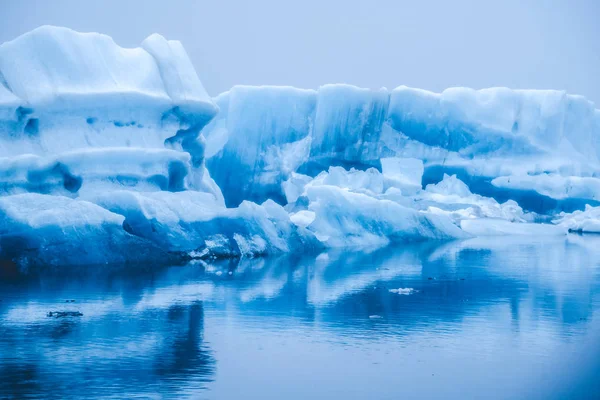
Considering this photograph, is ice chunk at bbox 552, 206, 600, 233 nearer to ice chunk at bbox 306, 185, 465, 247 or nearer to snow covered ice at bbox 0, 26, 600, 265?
snow covered ice at bbox 0, 26, 600, 265

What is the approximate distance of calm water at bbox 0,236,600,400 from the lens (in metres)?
6.79

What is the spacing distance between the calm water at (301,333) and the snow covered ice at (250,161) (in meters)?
0.97

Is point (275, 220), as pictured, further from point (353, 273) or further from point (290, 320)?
point (290, 320)

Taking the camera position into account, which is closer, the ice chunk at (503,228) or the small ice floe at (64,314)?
the small ice floe at (64,314)

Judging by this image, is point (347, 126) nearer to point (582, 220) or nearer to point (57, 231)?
point (582, 220)

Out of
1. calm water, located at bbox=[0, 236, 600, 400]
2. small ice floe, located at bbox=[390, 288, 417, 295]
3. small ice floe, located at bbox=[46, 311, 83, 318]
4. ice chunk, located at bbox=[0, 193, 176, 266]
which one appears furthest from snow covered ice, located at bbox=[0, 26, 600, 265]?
small ice floe, located at bbox=[390, 288, 417, 295]

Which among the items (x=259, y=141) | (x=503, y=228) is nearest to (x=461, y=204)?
(x=503, y=228)

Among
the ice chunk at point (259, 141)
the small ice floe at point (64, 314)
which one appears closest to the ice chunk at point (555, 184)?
the ice chunk at point (259, 141)

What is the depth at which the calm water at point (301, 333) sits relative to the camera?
267 inches

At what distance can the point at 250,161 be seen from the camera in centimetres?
2381

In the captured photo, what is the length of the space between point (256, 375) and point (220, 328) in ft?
6.59

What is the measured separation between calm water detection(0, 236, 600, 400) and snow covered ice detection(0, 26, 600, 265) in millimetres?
965

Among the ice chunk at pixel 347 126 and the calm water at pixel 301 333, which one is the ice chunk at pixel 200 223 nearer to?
the calm water at pixel 301 333

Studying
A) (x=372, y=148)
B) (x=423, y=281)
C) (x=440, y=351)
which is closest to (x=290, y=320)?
(x=440, y=351)
